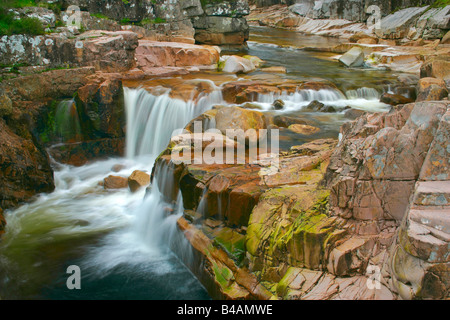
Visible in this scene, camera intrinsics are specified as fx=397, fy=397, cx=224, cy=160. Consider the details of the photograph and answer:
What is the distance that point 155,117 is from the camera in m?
11.2

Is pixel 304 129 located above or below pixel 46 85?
below

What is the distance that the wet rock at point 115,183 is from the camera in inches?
365

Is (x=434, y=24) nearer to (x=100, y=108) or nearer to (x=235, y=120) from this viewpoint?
(x=235, y=120)

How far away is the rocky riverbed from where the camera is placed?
412 centimetres

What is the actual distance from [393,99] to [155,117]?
7.18m

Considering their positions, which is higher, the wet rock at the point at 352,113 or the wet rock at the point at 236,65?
the wet rock at the point at 236,65

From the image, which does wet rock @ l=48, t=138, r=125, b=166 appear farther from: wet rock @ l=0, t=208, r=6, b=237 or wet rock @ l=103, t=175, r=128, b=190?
wet rock @ l=0, t=208, r=6, b=237

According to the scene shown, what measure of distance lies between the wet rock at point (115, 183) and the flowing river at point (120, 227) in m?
0.18

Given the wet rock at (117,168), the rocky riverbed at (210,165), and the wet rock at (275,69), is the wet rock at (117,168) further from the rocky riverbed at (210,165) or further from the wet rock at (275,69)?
the wet rock at (275,69)

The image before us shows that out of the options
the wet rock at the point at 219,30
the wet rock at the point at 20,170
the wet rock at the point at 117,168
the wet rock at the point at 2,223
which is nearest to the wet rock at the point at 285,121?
the wet rock at the point at 117,168

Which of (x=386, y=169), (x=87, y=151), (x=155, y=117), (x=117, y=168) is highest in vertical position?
(x=386, y=169)

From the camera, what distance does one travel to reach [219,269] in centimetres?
530

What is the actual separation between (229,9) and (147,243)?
15.0 metres

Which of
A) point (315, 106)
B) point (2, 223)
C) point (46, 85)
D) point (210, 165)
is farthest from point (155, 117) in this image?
point (210, 165)
